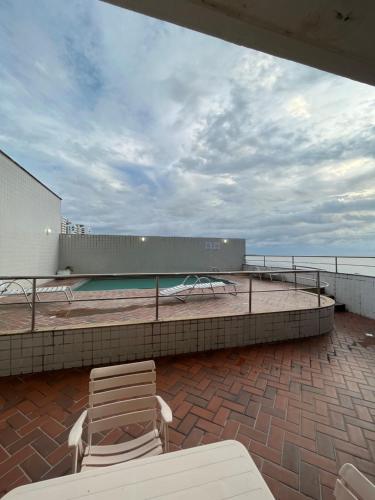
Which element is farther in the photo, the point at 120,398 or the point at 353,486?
the point at 120,398

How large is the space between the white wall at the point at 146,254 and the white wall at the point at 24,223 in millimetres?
1149

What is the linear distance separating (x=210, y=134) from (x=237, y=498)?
8.84 m

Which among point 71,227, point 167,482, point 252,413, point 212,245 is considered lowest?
point 252,413

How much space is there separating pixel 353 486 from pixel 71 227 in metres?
13.4

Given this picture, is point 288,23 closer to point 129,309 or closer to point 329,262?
point 129,309

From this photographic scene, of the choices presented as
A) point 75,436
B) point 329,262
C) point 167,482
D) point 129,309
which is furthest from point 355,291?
point 75,436

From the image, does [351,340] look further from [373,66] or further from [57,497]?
[57,497]

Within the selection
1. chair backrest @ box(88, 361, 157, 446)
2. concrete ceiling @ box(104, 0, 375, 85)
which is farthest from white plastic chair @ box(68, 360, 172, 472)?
concrete ceiling @ box(104, 0, 375, 85)

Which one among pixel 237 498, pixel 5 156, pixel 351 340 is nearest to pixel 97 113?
pixel 5 156

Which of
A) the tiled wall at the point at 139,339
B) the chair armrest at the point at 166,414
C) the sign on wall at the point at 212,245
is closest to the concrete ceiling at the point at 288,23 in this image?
the chair armrest at the point at 166,414

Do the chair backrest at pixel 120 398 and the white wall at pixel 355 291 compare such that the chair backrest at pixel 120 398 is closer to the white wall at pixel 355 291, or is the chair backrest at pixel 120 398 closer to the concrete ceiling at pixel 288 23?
the concrete ceiling at pixel 288 23

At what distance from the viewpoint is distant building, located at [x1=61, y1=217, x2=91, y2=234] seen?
10906mm

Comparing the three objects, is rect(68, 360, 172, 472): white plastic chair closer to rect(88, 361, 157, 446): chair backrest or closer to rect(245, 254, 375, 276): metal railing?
rect(88, 361, 157, 446): chair backrest

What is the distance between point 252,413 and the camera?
6.51 feet
